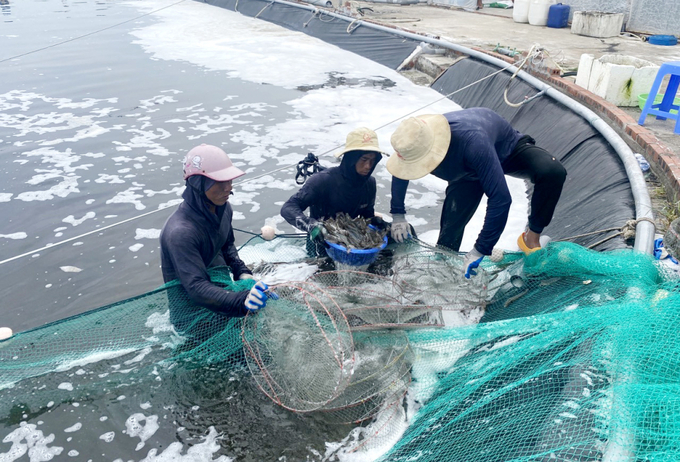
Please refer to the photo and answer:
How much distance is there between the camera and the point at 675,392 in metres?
2.04

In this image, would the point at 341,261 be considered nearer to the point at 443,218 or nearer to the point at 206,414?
the point at 443,218

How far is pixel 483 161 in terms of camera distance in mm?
3887

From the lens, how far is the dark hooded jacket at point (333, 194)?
446 centimetres

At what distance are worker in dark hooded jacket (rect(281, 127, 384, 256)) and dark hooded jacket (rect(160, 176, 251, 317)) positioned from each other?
31.7 inches

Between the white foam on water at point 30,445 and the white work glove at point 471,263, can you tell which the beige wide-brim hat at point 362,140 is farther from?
the white foam on water at point 30,445

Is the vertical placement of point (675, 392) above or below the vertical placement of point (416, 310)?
above

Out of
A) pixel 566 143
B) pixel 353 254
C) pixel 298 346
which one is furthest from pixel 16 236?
pixel 566 143

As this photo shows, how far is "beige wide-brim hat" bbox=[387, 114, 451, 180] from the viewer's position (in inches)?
155

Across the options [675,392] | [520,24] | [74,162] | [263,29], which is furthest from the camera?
[263,29]

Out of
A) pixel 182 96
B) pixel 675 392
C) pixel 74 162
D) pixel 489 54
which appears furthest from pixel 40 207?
pixel 489 54

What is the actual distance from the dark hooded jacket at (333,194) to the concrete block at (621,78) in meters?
4.99

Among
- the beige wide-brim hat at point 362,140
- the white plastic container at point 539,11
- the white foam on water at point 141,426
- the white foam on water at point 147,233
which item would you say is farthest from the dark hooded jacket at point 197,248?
the white plastic container at point 539,11

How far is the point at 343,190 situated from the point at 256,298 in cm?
180

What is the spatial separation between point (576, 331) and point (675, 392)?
0.59 m
